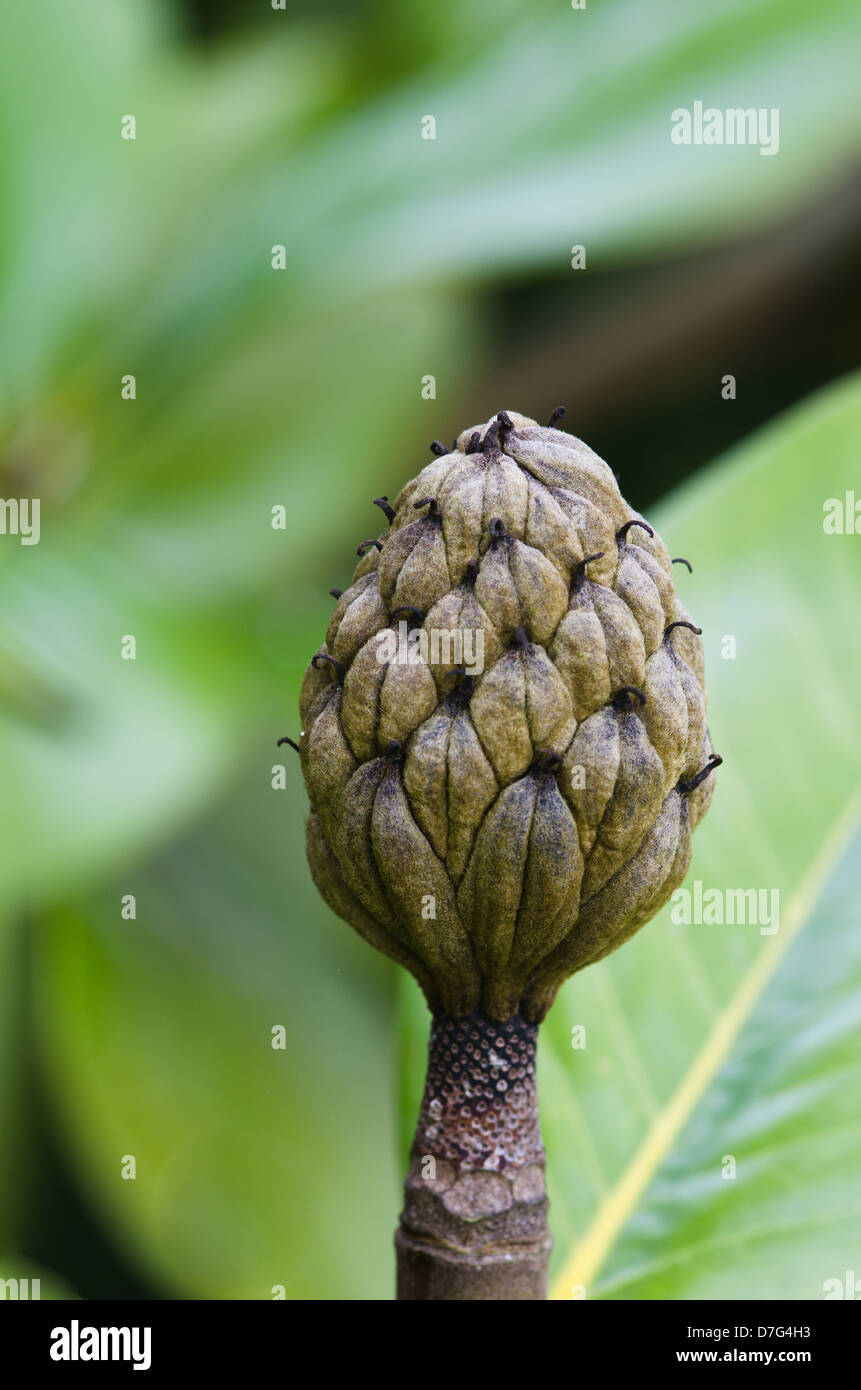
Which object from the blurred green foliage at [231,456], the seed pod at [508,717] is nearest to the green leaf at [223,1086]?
the blurred green foliage at [231,456]

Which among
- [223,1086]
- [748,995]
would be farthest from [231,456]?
[748,995]

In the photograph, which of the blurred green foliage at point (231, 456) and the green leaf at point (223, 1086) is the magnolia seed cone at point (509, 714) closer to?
the blurred green foliage at point (231, 456)

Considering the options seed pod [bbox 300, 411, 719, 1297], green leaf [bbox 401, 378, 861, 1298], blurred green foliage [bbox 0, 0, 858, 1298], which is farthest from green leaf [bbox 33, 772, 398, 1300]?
seed pod [bbox 300, 411, 719, 1297]

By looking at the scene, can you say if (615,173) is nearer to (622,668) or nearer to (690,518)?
(690,518)

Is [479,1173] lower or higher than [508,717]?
lower

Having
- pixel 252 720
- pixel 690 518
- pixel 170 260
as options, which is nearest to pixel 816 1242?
pixel 690 518

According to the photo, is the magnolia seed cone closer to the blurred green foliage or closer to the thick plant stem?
the thick plant stem

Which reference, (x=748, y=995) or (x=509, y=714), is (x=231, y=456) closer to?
(x=748, y=995)

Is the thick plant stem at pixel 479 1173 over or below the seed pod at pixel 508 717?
below
